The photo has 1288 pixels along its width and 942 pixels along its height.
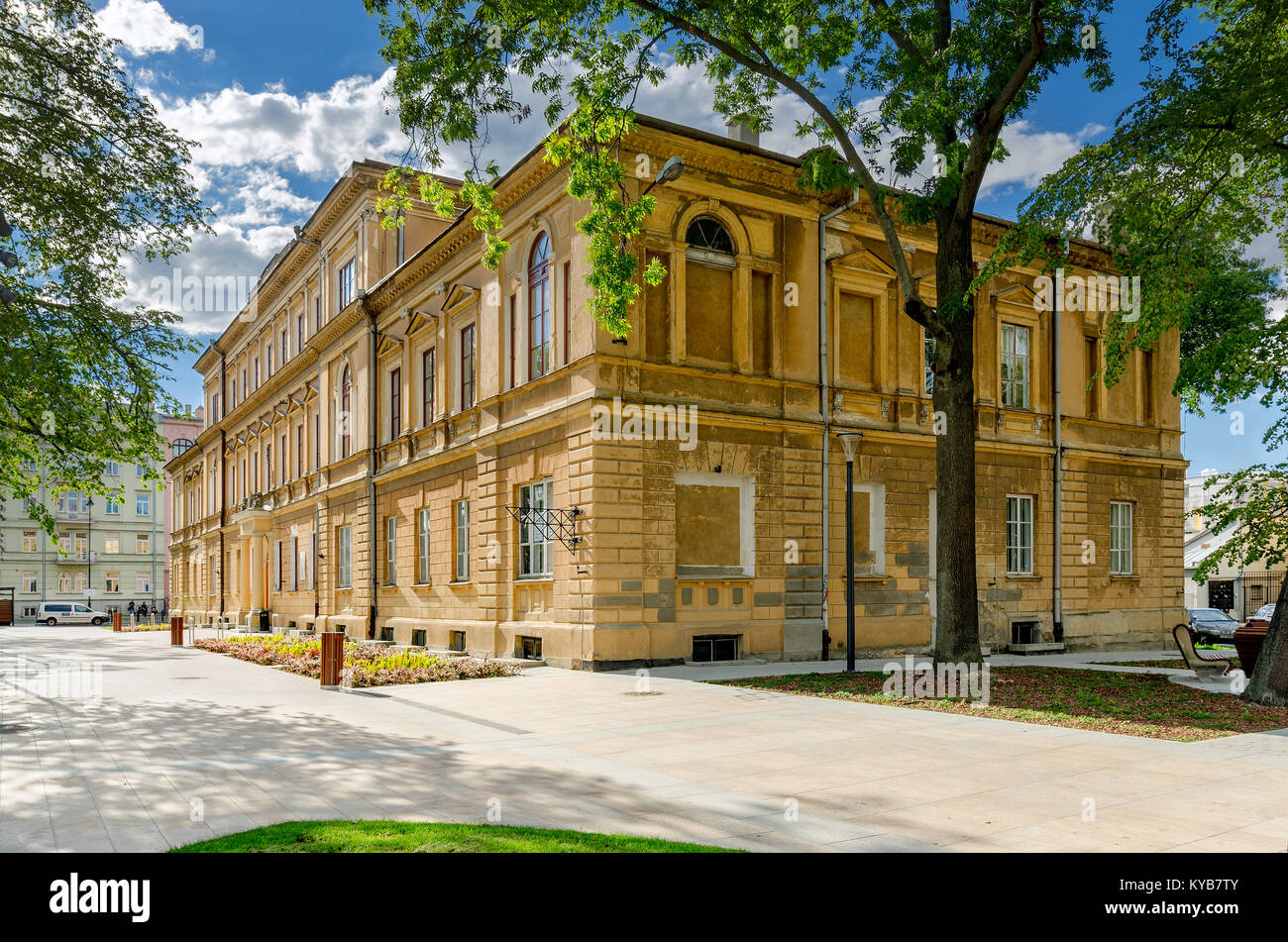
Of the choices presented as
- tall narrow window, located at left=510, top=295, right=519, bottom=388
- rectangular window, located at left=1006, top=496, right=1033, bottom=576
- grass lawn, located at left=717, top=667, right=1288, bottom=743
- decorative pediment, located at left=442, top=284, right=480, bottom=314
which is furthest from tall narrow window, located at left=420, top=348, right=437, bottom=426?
rectangular window, located at left=1006, top=496, right=1033, bottom=576

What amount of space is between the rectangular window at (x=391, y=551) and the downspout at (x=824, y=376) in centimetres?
1376

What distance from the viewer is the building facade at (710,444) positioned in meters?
19.8

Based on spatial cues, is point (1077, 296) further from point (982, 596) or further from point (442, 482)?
point (442, 482)

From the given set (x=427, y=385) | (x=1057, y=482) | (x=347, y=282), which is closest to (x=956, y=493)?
(x=1057, y=482)

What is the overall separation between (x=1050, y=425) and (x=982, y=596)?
556cm

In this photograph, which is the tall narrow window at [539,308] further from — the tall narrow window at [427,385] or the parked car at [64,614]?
the parked car at [64,614]

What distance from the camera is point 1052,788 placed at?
7.83 meters

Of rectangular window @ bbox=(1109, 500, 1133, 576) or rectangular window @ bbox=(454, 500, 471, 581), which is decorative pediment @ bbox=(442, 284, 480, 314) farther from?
rectangular window @ bbox=(1109, 500, 1133, 576)

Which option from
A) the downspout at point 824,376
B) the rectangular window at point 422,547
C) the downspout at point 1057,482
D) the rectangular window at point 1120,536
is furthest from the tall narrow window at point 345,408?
the rectangular window at point 1120,536

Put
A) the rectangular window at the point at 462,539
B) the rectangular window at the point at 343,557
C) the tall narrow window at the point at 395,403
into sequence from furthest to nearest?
the rectangular window at the point at 343,557, the tall narrow window at the point at 395,403, the rectangular window at the point at 462,539

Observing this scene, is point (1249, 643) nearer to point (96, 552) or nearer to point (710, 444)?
point (710, 444)

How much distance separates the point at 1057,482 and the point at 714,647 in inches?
483

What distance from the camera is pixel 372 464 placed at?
30.9 meters
